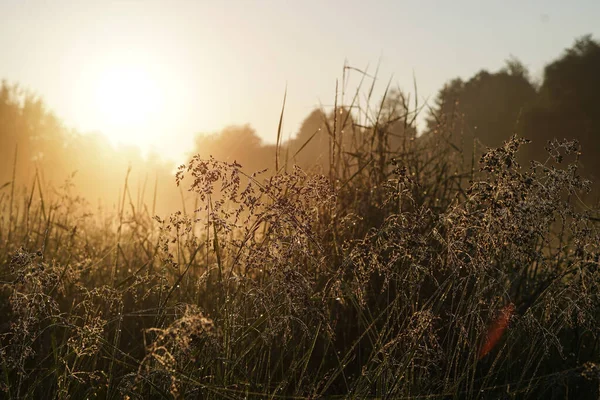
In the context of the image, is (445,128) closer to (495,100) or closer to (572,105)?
(572,105)

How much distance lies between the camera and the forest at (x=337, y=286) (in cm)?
179

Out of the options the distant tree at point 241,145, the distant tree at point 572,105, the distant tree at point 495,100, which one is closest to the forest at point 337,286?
the distant tree at point 241,145

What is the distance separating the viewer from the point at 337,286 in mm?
1785

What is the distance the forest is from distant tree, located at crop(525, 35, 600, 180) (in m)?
22.2

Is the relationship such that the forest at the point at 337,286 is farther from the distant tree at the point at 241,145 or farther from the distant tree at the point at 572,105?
the distant tree at the point at 572,105

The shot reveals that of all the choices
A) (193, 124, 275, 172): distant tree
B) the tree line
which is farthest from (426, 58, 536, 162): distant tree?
(193, 124, 275, 172): distant tree

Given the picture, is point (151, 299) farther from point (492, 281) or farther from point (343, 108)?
point (492, 281)

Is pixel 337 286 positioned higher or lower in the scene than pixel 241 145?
lower

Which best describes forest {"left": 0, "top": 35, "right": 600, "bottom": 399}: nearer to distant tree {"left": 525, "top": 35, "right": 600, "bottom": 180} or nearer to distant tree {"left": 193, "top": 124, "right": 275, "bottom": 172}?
distant tree {"left": 193, "top": 124, "right": 275, "bottom": 172}

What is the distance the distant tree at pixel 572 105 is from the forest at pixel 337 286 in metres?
22.2

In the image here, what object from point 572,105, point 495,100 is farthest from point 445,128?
point 495,100

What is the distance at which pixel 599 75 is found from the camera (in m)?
26.6

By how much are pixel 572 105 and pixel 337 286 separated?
2724 centimetres

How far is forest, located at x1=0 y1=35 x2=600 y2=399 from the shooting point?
1.79m
